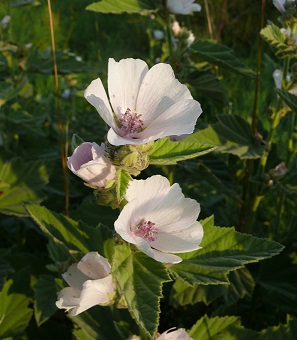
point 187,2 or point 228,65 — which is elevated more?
point 187,2

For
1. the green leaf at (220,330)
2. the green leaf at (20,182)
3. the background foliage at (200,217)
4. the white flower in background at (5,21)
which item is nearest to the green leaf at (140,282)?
→ the background foliage at (200,217)

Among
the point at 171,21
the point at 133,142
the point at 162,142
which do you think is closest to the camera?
the point at 133,142

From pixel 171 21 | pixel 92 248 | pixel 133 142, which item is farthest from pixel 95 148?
pixel 171 21

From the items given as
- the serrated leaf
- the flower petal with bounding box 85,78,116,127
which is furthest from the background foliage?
the flower petal with bounding box 85,78,116,127

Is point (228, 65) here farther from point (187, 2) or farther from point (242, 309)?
point (242, 309)

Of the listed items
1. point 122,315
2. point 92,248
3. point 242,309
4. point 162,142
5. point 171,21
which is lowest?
point 242,309

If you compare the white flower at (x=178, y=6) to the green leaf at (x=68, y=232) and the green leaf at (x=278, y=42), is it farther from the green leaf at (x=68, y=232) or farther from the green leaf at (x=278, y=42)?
the green leaf at (x=68, y=232)
